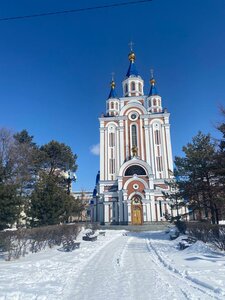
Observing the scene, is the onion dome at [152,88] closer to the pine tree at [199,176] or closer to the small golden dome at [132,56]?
the small golden dome at [132,56]

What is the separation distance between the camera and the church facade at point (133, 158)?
35419mm

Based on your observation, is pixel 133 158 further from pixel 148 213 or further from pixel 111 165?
pixel 148 213

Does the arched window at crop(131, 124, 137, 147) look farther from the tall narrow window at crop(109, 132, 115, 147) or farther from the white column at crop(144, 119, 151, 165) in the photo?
the tall narrow window at crop(109, 132, 115, 147)

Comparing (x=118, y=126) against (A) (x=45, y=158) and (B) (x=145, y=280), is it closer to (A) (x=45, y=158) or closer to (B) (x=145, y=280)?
(A) (x=45, y=158)

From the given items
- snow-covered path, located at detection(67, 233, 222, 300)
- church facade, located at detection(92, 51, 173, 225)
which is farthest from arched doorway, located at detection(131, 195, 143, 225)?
snow-covered path, located at detection(67, 233, 222, 300)

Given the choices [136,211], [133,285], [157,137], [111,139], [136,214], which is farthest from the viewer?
[111,139]

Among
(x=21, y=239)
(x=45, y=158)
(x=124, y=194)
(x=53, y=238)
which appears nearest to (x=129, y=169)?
(x=124, y=194)

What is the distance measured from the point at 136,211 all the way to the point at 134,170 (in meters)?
6.26

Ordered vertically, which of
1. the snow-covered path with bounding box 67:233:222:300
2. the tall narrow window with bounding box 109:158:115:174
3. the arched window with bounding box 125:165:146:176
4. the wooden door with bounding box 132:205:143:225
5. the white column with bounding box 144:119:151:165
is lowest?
the snow-covered path with bounding box 67:233:222:300

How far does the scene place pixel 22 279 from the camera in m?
6.32

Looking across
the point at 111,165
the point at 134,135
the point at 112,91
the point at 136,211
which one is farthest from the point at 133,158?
the point at 112,91

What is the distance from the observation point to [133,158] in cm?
3797

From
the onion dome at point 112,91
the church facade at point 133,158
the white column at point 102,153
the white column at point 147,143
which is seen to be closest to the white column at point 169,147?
the church facade at point 133,158

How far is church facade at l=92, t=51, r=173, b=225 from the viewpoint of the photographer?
35.4m
